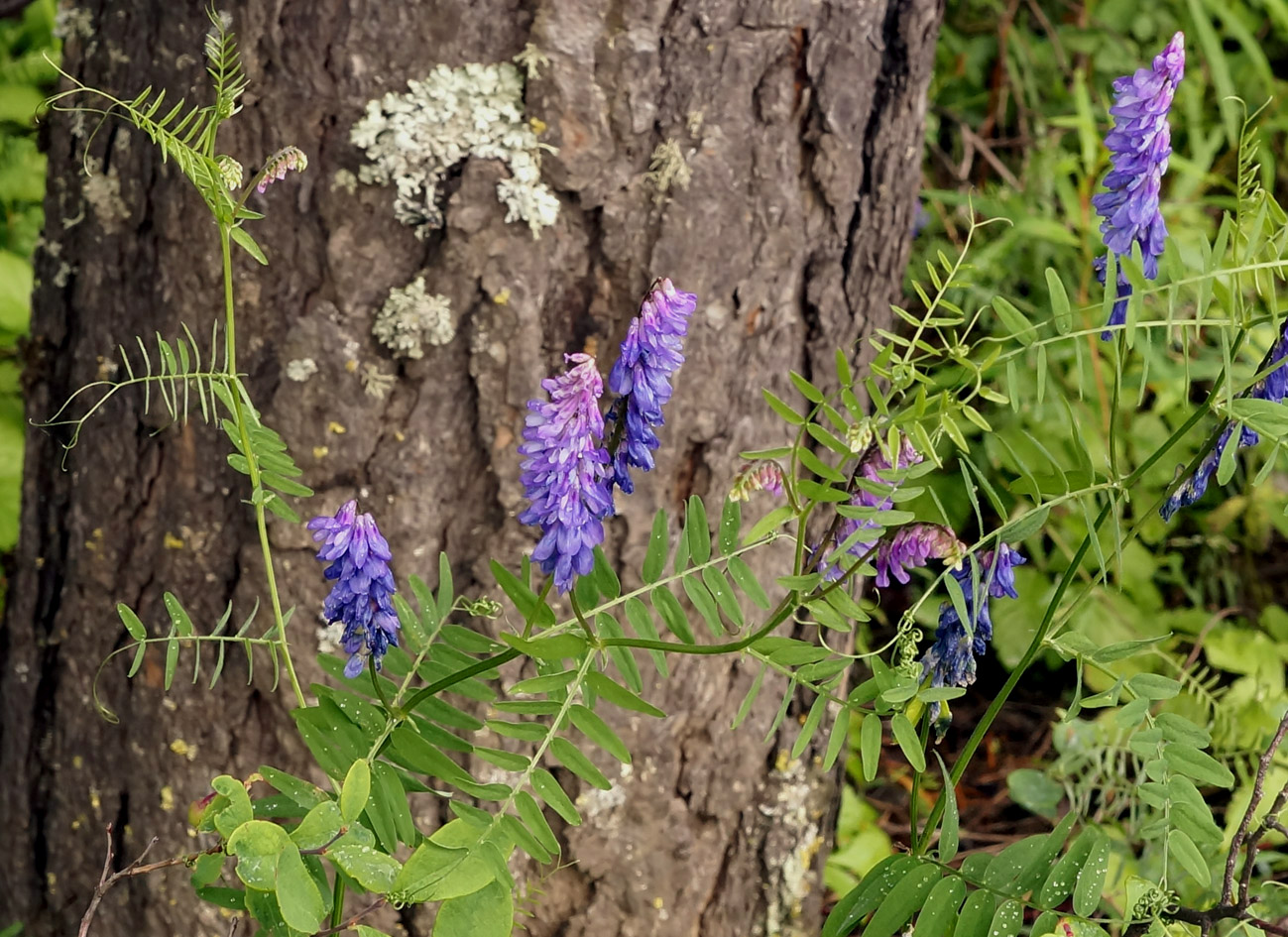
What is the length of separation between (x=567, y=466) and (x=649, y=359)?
0.37 feet

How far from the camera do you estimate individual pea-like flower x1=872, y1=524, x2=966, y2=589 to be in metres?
0.94

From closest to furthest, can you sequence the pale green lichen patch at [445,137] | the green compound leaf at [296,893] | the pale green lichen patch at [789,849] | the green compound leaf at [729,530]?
the green compound leaf at [296,893] → the green compound leaf at [729,530] → the pale green lichen patch at [445,137] → the pale green lichen patch at [789,849]

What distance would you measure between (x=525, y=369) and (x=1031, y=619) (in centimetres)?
145

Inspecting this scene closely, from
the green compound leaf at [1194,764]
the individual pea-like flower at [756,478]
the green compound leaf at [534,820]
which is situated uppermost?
the individual pea-like flower at [756,478]

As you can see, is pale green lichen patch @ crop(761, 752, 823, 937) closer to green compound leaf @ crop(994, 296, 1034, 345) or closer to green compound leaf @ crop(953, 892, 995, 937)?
green compound leaf @ crop(953, 892, 995, 937)

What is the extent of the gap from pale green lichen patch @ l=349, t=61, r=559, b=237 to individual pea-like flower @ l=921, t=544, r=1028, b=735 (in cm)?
78

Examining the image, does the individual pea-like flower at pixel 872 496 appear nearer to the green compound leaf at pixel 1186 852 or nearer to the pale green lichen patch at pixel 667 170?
the green compound leaf at pixel 1186 852

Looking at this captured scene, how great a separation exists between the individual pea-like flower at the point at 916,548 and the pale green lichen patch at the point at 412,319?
757 millimetres

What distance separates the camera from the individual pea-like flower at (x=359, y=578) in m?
0.96

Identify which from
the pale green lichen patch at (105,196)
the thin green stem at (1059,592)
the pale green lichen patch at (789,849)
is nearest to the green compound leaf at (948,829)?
the thin green stem at (1059,592)

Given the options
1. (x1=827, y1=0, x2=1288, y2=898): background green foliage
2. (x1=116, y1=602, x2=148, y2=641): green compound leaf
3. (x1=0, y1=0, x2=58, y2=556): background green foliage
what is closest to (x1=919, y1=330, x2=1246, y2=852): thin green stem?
(x1=116, y1=602, x2=148, y2=641): green compound leaf

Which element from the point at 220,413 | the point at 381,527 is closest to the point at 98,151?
the point at 220,413

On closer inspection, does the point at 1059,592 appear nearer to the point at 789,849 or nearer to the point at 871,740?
the point at 871,740

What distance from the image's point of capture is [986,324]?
108 inches
